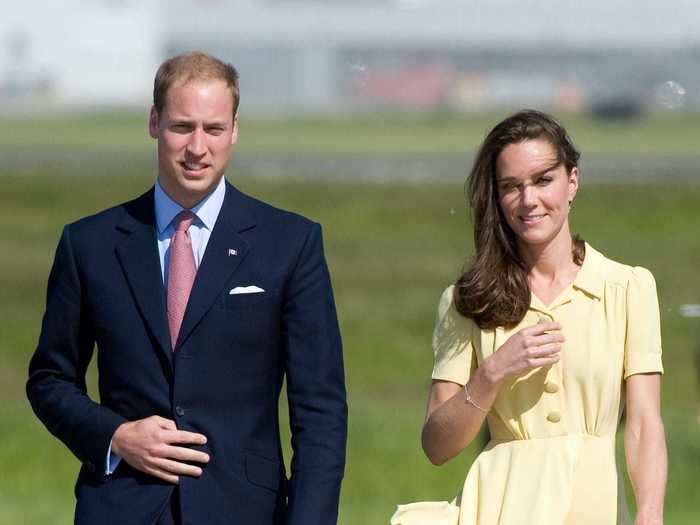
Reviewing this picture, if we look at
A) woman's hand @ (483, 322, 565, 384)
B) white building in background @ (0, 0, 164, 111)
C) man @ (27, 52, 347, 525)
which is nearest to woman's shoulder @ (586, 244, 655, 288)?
woman's hand @ (483, 322, 565, 384)

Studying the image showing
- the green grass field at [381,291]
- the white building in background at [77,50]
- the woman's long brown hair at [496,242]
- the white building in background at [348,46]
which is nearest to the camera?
the woman's long brown hair at [496,242]

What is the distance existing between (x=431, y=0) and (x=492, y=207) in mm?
104424

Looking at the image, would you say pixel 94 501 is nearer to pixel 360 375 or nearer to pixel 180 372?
pixel 180 372

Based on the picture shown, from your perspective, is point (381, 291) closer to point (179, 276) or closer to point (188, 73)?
point (179, 276)

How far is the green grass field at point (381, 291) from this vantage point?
549 inches

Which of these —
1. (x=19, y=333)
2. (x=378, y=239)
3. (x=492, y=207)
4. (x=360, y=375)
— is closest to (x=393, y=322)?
(x=360, y=375)

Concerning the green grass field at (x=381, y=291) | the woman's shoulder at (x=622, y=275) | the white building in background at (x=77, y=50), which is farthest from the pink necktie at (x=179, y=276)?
the white building in background at (x=77, y=50)

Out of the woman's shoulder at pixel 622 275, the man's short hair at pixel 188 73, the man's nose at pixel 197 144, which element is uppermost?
the man's short hair at pixel 188 73

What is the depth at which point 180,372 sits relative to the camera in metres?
4.24

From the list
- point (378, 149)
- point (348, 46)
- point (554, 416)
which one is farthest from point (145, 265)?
point (348, 46)

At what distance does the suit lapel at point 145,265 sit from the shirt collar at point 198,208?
0.13 feet

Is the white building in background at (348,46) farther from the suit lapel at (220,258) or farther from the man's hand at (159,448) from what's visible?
the man's hand at (159,448)

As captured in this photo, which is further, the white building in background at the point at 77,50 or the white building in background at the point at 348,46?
the white building in background at the point at 77,50

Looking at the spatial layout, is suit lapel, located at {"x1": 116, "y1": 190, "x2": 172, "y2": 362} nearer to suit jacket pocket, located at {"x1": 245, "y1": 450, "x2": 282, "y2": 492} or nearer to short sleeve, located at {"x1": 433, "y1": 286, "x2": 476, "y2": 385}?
suit jacket pocket, located at {"x1": 245, "y1": 450, "x2": 282, "y2": 492}
